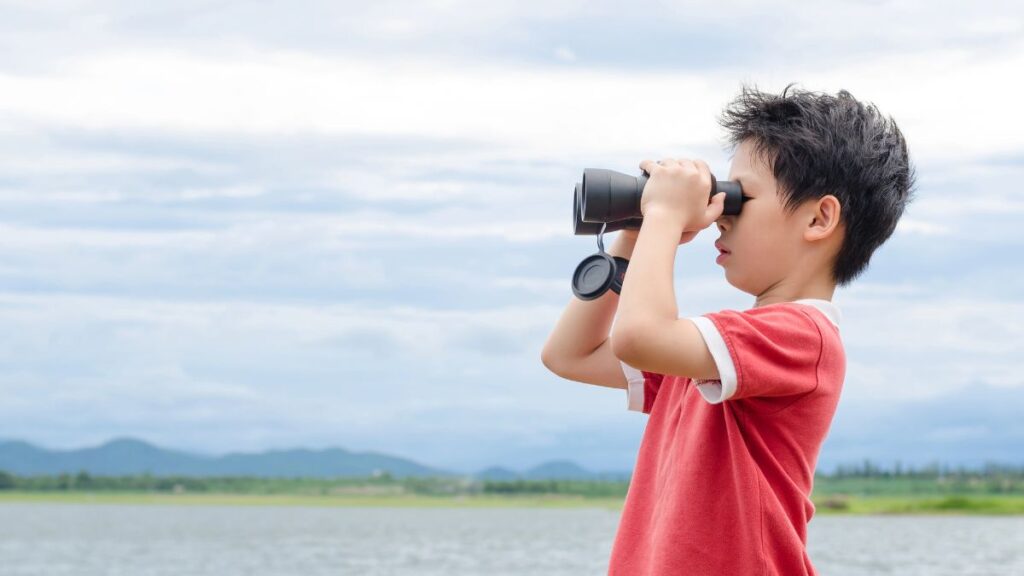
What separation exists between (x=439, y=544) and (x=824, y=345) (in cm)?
4271

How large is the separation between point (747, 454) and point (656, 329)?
0.23 metres

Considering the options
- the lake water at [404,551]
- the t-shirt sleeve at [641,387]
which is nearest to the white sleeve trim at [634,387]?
the t-shirt sleeve at [641,387]

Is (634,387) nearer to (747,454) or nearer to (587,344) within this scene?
(587,344)

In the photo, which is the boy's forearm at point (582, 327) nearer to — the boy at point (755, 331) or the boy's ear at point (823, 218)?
the boy at point (755, 331)

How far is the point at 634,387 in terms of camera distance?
2.29 meters

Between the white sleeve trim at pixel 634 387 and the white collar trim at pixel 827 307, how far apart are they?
1.22 feet

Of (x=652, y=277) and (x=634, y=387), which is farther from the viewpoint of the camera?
(x=634, y=387)

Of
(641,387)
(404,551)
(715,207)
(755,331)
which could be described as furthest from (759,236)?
(404,551)

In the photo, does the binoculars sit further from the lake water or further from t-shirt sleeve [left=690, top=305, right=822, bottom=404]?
the lake water

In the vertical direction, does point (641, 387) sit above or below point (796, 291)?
below

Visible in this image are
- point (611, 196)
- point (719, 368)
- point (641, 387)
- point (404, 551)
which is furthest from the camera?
point (404, 551)

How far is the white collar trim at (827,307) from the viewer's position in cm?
198

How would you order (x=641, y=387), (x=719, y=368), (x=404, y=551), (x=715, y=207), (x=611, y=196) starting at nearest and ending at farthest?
(x=719, y=368)
(x=715, y=207)
(x=611, y=196)
(x=641, y=387)
(x=404, y=551)

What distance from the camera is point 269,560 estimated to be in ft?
117
